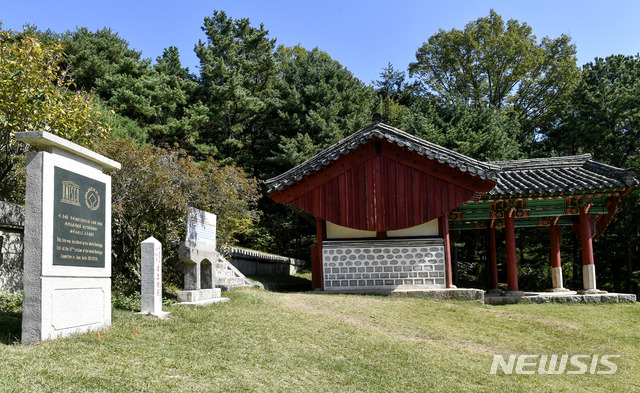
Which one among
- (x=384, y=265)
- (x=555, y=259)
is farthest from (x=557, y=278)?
A: (x=384, y=265)

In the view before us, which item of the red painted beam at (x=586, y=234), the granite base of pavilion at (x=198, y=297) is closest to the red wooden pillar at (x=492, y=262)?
the red painted beam at (x=586, y=234)

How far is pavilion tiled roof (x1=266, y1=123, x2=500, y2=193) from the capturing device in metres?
14.9

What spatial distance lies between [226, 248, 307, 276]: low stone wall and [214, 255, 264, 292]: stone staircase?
2.82ft

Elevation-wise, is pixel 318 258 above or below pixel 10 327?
above

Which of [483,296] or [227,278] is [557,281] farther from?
[227,278]

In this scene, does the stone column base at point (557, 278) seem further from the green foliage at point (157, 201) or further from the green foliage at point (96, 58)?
the green foliage at point (96, 58)

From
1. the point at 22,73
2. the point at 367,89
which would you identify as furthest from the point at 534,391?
the point at 367,89

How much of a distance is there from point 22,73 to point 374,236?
10.4 metres

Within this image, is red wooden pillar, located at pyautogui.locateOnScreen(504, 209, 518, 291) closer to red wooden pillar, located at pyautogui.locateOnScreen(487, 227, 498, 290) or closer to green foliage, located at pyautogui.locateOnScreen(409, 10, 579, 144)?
red wooden pillar, located at pyautogui.locateOnScreen(487, 227, 498, 290)

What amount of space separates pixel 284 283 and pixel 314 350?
1281cm

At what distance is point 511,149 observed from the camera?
29.2m

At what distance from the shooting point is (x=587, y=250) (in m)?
16.6

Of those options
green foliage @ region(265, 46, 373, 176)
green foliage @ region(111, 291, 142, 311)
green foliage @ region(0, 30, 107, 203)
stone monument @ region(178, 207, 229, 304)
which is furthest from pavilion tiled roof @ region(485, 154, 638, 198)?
green foliage @ region(265, 46, 373, 176)

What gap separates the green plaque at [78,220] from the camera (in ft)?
23.7
